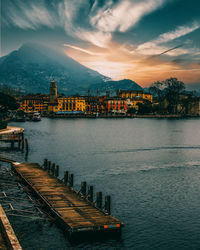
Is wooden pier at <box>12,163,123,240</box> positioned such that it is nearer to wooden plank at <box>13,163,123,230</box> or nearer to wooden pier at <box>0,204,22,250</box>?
wooden plank at <box>13,163,123,230</box>

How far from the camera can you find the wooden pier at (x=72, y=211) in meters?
25.1

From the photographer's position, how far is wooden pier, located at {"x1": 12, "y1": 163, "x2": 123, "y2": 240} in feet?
82.3

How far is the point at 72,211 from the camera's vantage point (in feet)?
91.7

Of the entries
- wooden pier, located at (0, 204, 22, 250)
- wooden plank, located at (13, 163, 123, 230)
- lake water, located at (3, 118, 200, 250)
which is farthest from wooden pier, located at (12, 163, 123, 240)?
wooden pier, located at (0, 204, 22, 250)

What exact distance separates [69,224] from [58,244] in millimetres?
1848

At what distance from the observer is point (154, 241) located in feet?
88.3

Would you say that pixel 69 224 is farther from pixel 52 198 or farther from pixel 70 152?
pixel 70 152

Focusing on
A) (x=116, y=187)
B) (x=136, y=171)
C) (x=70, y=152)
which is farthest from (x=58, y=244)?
(x=70, y=152)

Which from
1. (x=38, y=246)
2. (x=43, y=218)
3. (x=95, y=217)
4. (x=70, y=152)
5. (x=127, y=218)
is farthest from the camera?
(x=70, y=152)

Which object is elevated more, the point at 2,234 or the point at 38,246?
the point at 2,234

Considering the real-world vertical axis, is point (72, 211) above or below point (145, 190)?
above

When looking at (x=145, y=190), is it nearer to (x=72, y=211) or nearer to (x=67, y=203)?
(x=67, y=203)

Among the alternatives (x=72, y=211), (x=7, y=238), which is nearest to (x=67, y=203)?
(x=72, y=211)

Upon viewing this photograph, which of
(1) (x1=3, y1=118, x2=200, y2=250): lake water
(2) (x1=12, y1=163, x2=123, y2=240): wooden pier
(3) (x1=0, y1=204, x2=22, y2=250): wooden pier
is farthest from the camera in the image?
(1) (x1=3, y1=118, x2=200, y2=250): lake water
